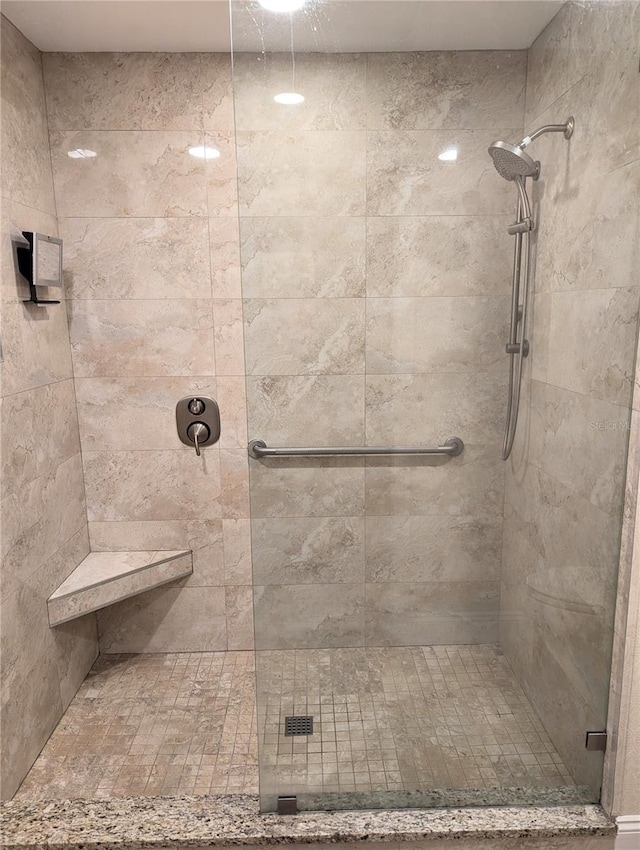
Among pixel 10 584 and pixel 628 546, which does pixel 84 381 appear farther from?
pixel 628 546

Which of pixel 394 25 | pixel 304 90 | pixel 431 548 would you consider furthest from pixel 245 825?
pixel 394 25

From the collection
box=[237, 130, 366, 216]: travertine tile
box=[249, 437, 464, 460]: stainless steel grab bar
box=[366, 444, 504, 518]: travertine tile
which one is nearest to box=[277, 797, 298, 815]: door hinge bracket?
box=[366, 444, 504, 518]: travertine tile

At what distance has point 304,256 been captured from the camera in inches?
56.2

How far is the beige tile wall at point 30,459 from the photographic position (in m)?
1.84

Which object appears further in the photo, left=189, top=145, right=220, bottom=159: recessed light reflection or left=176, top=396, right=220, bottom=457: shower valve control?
left=176, top=396, right=220, bottom=457: shower valve control

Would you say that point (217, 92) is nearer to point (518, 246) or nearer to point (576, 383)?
point (518, 246)

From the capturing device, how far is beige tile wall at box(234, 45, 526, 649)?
137cm

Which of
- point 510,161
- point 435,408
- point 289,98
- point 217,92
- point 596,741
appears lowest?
point 596,741

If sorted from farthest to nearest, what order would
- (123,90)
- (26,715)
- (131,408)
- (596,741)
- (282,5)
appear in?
(131,408) < (123,90) < (26,715) < (596,741) < (282,5)

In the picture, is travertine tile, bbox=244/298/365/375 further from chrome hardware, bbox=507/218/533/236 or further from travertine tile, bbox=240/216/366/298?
chrome hardware, bbox=507/218/533/236

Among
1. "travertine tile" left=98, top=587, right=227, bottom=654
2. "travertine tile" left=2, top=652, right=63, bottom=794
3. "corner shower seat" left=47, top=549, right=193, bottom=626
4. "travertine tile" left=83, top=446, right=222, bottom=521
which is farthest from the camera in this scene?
"travertine tile" left=98, top=587, right=227, bottom=654

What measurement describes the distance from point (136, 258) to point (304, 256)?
1.14 metres

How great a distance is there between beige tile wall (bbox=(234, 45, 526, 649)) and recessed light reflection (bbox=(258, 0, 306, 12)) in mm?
96

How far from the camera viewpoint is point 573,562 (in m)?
1.65
